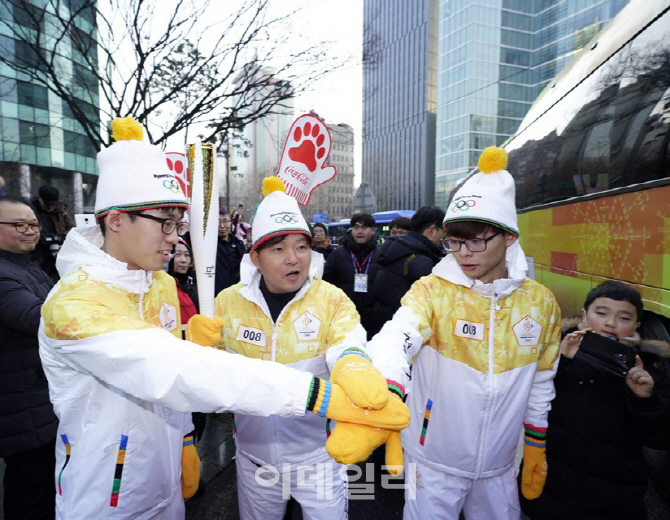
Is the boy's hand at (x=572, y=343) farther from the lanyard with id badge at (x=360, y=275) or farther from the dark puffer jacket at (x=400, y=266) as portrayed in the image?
the lanyard with id badge at (x=360, y=275)

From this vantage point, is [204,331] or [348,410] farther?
[204,331]

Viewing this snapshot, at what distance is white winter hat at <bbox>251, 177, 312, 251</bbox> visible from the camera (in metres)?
2.07

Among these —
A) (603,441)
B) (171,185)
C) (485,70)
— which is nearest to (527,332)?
(603,441)

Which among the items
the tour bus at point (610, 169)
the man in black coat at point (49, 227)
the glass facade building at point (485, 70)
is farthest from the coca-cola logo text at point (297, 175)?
the glass facade building at point (485, 70)

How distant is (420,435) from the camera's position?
2.09 m

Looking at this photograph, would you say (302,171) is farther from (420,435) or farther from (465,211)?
(420,435)

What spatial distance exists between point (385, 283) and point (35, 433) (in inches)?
106

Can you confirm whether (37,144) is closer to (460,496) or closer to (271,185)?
(271,185)

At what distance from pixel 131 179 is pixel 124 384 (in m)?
0.85

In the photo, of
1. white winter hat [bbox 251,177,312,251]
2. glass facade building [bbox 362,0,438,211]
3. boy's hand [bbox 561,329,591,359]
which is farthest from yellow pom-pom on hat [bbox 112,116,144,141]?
glass facade building [bbox 362,0,438,211]

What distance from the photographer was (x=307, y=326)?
6.81 feet

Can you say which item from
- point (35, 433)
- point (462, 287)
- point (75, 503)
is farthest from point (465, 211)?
point (35, 433)

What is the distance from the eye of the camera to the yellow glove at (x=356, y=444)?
124 cm

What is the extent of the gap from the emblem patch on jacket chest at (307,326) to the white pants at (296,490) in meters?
0.67
